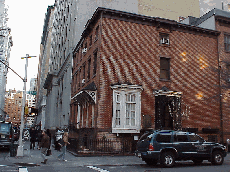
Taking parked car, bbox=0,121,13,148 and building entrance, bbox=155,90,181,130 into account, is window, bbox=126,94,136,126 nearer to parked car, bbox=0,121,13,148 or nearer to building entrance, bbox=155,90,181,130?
building entrance, bbox=155,90,181,130

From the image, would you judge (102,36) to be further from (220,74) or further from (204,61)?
(220,74)

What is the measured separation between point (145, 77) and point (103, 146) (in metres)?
6.52

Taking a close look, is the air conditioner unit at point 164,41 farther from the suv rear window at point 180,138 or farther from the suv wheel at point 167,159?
the suv wheel at point 167,159

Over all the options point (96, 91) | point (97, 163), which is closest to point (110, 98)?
point (96, 91)

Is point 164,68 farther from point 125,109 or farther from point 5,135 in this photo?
point 5,135

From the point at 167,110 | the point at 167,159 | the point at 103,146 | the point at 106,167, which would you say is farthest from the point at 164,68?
the point at 106,167

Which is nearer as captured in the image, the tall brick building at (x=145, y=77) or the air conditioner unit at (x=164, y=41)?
the tall brick building at (x=145, y=77)

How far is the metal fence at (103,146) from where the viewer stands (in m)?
17.9

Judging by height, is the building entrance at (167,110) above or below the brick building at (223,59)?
below

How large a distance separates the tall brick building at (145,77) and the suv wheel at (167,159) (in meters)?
6.43

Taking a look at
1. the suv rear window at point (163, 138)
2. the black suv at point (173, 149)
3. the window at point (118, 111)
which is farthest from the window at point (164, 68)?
the suv rear window at point (163, 138)

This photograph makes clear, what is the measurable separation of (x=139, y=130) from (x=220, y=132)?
819 cm

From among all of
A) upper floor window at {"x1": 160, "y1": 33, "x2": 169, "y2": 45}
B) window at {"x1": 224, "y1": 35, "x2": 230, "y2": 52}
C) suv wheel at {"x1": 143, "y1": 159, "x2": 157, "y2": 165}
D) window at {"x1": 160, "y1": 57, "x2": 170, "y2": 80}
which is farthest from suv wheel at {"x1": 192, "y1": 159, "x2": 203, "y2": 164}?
window at {"x1": 224, "y1": 35, "x2": 230, "y2": 52}

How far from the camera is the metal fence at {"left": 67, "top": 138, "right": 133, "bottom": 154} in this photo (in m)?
17.9
